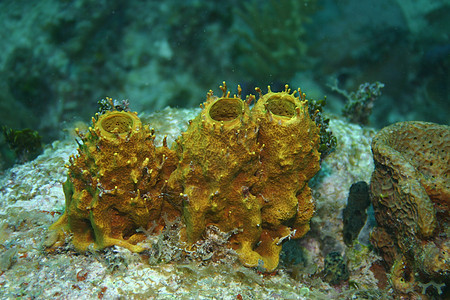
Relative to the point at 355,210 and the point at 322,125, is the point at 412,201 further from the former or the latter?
the point at 322,125

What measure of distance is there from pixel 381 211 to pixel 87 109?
617 cm

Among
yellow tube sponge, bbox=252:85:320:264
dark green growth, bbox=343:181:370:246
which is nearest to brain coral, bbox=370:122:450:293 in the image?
dark green growth, bbox=343:181:370:246

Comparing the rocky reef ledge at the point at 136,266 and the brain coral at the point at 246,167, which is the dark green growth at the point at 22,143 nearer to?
the rocky reef ledge at the point at 136,266

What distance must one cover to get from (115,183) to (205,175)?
0.70 meters

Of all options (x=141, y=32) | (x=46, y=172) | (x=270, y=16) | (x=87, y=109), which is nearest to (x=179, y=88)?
(x=141, y=32)

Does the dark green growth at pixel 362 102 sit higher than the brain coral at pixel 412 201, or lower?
higher

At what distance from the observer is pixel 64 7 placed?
6355 mm

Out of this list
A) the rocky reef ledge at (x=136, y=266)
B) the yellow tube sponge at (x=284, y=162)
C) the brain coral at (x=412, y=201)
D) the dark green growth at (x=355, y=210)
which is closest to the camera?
the rocky reef ledge at (x=136, y=266)

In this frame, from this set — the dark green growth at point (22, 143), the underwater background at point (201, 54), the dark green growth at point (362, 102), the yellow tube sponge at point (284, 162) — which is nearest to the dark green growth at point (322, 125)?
the yellow tube sponge at point (284, 162)

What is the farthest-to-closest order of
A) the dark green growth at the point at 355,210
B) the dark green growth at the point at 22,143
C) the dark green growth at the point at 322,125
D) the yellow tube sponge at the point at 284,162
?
the dark green growth at the point at 22,143 < the dark green growth at the point at 322,125 < the dark green growth at the point at 355,210 < the yellow tube sponge at the point at 284,162

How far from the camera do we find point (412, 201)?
2283 millimetres

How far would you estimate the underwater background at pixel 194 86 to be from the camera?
2092mm

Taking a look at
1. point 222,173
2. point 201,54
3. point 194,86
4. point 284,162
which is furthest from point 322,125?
point 201,54

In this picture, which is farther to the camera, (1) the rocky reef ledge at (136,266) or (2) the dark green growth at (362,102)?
(2) the dark green growth at (362,102)
